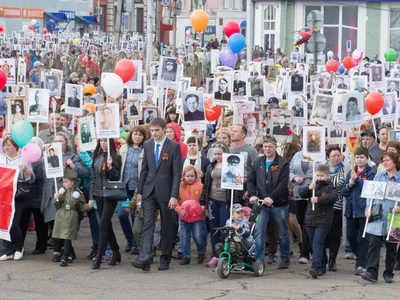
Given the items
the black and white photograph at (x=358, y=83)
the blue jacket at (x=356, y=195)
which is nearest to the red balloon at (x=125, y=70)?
the blue jacket at (x=356, y=195)

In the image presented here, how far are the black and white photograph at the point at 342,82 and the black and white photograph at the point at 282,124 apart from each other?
6478mm

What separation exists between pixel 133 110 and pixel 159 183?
448 centimetres

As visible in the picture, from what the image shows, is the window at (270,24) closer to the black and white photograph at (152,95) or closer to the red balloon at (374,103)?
the black and white photograph at (152,95)

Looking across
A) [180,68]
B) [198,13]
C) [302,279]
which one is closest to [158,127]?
[302,279]

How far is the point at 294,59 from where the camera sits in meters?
33.1

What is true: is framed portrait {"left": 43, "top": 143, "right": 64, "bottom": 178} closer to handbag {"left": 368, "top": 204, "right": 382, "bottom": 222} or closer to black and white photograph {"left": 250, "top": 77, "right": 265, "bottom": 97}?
handbag {"left": 368, "top": 204, "right": 382, "bottom": 222}

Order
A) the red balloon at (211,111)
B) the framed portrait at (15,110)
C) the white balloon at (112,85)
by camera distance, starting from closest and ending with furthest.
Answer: the white balloon at (112,85) < the framed portrait at (15,110) < the red balloon at (211,111)

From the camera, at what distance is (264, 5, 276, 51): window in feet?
154

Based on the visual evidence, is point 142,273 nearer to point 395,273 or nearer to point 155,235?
point 155,235

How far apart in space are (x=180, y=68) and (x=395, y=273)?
626 centimetres

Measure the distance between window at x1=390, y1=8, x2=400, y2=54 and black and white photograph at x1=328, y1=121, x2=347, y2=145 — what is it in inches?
1228

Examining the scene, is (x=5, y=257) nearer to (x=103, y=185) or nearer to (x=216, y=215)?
(x=103, y=185)

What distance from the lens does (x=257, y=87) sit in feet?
60.4

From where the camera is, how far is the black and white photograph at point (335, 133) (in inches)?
582
